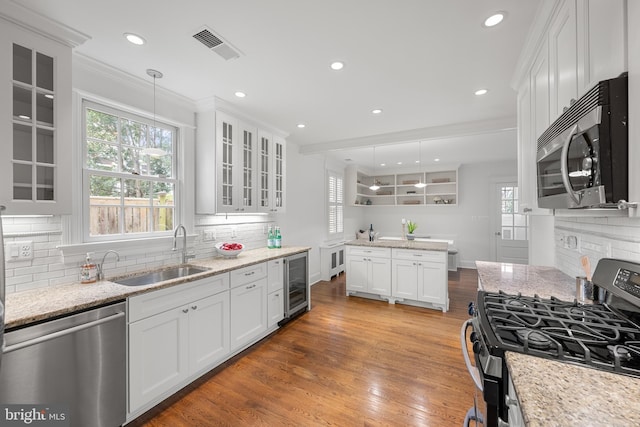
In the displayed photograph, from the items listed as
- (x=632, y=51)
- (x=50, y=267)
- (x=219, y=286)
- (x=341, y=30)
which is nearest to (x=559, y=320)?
(x=632, y=51)

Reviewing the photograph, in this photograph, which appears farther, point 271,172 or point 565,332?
point 271,172

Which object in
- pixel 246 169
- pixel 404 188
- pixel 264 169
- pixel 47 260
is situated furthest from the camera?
pixel 404 188

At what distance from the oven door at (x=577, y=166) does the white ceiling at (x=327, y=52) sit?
3.36ft

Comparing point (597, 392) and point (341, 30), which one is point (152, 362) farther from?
point (341, 30)

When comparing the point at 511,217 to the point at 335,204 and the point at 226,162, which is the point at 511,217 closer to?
the point at 335,204

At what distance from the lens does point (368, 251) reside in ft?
14.3

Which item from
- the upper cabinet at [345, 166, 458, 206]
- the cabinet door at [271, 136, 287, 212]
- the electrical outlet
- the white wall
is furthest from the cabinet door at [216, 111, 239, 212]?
the white wall

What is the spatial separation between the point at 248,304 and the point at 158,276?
2.92 feet

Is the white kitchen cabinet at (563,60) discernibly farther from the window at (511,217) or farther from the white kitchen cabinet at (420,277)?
the window at (511,217)

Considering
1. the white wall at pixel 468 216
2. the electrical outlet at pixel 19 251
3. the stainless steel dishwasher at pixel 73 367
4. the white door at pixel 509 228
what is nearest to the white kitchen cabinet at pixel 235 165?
the electrical outlet at pixel 19 251

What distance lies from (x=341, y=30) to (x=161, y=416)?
2.93m

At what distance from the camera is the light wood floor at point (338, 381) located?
1872mm

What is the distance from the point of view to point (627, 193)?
88 centimetres

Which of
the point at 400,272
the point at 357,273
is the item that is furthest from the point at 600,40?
the point at 357,273
